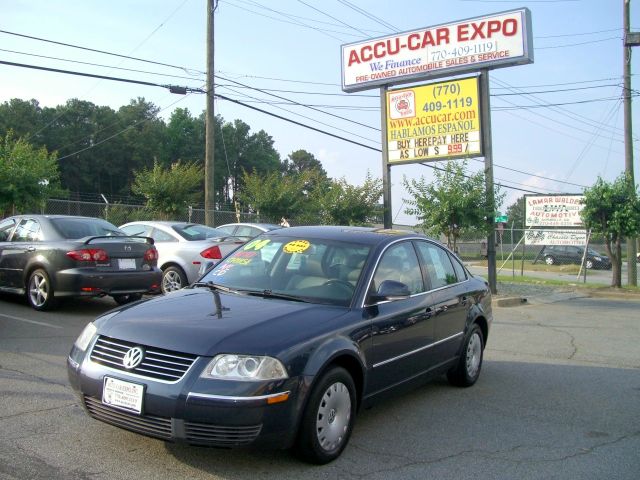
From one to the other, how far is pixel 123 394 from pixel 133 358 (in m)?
0.22

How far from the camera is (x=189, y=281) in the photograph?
38.8 feet

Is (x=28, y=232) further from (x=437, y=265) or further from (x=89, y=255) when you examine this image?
(x=437, y=265)

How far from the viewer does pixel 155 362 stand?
153 inches

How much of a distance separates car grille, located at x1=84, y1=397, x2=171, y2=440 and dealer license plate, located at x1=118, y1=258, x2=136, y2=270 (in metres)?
6.03

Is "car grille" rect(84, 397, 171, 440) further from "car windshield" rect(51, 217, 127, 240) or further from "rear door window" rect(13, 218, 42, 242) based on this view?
"rear door window" rect(13, 218, 42, 242)

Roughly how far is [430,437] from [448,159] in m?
13.3

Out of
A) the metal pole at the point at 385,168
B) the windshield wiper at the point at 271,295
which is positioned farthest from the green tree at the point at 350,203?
the windshield wiper at the point at 271,295

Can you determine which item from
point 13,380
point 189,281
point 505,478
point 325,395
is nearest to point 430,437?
point 505,478

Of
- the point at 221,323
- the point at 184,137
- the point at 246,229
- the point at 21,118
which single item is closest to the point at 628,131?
the point at 246,229

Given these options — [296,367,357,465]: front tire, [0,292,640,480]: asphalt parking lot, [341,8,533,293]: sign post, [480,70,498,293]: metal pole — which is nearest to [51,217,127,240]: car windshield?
[0,292,640,480]: asphalt parking lot

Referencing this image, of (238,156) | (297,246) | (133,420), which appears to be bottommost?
(133,420)

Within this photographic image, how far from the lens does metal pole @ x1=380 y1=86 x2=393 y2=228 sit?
18562 millimetres

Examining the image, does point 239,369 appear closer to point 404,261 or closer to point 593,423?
point 404,261

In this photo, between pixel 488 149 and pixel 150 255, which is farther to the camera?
pixel 488 149
